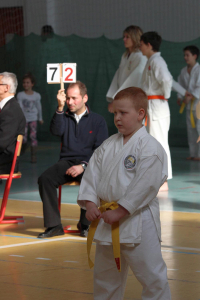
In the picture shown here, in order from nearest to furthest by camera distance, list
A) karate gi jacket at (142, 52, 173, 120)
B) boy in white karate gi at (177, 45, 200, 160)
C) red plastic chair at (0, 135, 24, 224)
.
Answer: red plastic chair at (0, 135, 24, 224) → karate gi jacket at (142, 52, 173, 120) → boy in white karate gi at (177, 45, 200, 160)

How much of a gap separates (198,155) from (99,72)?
3887 millimetres

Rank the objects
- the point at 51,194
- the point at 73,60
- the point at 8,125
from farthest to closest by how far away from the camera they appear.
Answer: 1. the point at 73,60
2. the point at 8,125
3. the point at 51,194

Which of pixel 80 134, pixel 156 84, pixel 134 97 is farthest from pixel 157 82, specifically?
pixel 134 97

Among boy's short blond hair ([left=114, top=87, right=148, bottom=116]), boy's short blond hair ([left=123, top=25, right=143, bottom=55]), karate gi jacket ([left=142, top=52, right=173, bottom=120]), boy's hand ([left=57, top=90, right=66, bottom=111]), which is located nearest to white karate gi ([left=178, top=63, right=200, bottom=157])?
karate gi jacket ([left=142, top=52, right=173, bottom=120])

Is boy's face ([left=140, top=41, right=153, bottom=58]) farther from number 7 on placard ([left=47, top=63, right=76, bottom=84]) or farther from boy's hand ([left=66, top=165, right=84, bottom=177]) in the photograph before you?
boy's hand ([left=66, top=165, right=84, bottom=177])

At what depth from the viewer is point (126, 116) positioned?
2502 mm

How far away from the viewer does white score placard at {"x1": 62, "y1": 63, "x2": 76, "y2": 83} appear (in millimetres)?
4738

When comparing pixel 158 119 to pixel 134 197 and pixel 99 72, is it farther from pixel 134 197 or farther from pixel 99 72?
pixel 99 72

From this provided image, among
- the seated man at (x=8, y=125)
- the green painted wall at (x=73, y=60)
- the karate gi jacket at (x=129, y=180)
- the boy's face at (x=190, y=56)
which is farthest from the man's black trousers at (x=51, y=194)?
the green painted wall at (x=73, y=60)

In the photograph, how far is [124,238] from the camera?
2383mm

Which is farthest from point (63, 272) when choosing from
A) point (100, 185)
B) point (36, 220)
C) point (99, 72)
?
point (99, 72)

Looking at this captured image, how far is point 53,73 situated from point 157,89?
89.7 inches

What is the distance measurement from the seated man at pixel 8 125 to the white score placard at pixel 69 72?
612 millimetres

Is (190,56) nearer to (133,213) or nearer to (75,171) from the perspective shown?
(75,171)
